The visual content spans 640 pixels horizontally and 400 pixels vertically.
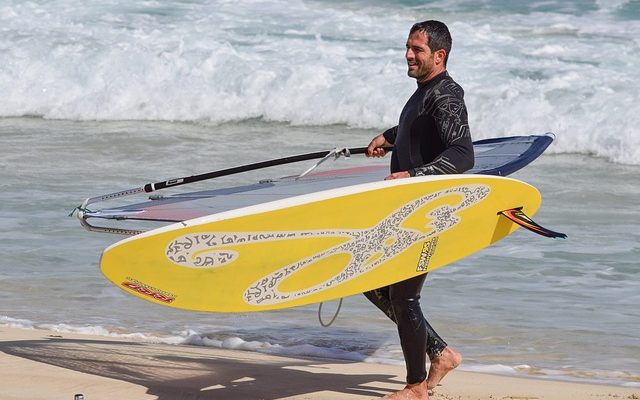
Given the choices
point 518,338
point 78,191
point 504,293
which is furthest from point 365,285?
point 78,191

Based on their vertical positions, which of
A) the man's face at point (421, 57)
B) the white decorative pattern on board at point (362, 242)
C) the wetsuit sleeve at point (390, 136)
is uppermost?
the man's face at point (421, 57)

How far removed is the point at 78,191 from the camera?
29.4 ft

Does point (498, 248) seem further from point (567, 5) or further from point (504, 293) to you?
point (567, 5)

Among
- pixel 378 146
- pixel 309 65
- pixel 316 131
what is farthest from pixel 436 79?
pixel 309 65

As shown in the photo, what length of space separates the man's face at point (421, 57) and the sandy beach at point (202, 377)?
51.3 inches

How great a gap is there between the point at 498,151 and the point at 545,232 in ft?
4.05

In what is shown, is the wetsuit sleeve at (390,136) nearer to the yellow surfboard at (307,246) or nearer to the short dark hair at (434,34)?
the yellow surfboard at (307,246)

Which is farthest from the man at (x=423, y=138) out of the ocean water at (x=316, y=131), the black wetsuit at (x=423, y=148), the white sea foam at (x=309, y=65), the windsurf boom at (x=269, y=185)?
the white sea foam at (x=309, y=65)

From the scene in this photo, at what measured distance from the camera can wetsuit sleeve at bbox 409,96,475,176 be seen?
161 inches

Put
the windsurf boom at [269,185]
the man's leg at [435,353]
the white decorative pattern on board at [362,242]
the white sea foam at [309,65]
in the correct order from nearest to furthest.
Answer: the white decorative pattern on board at [362,242] → the man's leg at [435,353] → the windsurf boom at [269,185] → the white sea foam at [309,65]

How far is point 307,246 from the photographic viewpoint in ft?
14.0

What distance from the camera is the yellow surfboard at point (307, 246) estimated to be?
416 centimetres

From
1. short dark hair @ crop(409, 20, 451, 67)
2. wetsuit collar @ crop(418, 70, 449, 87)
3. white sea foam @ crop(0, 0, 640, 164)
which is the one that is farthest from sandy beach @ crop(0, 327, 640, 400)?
white sea foam @ crop(0, 0, 640, 164)

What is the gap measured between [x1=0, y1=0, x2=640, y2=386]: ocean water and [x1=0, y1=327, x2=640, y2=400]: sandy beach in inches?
11.5
